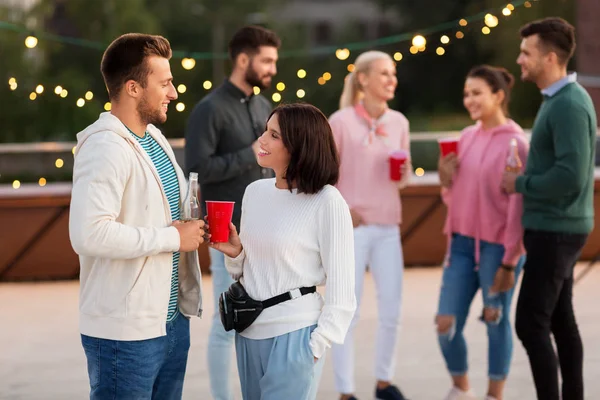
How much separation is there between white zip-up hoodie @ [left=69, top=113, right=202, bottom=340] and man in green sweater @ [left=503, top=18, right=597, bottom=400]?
1574 mm

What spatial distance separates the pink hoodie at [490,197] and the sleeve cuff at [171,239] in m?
1.76

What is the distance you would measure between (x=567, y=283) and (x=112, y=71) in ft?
6.51

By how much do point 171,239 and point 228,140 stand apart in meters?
1.54

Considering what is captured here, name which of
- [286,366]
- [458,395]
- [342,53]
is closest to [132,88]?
[286,366]

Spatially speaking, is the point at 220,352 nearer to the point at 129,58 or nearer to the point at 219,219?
the point at 219,219

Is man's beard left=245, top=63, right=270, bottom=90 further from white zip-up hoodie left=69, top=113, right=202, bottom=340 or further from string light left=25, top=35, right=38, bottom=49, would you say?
string light left=25, top=35, right=38, bottom=49

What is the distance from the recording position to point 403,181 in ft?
14.0

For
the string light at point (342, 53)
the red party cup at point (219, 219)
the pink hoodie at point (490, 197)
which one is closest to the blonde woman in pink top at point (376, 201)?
the pink hoodie at point (490, 197)

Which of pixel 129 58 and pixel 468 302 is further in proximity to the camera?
pixel 468 302

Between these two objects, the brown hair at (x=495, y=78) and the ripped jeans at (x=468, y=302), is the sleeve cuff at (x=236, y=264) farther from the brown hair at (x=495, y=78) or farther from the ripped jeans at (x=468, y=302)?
the brown hair at (x=495, y=78)

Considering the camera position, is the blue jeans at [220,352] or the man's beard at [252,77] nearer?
the blue jeans at [220,352]

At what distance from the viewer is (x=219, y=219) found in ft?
8.79

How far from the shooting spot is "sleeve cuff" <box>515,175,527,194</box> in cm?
366

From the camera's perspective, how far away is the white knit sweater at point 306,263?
2574 mm
